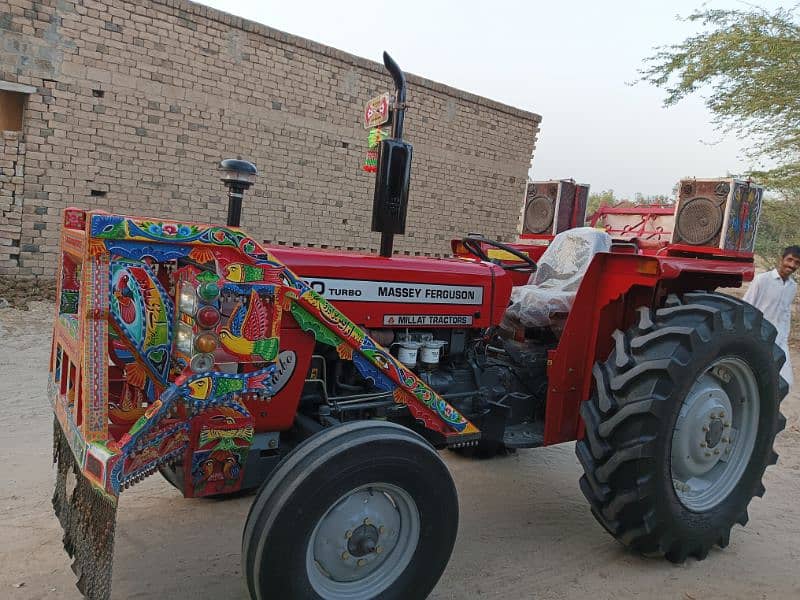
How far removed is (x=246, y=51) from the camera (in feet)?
28.8

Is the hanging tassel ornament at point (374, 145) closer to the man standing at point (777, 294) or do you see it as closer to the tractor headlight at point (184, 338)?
the tractor headlight at point (184, 338)

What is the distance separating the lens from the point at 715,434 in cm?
326

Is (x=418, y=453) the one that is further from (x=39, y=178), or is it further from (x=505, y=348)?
(x=39, y=178)

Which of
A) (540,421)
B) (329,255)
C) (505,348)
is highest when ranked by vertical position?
(329,255)

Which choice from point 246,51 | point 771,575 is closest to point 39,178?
point 246,51

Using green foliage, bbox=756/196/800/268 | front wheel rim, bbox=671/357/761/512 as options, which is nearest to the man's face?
front wheel rim, bbox=671/357/761/512

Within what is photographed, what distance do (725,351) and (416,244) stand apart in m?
8.15

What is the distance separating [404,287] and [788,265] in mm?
4153

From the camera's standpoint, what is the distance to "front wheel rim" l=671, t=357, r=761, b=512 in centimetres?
320

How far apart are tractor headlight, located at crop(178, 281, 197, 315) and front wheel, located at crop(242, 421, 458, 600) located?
63 cm

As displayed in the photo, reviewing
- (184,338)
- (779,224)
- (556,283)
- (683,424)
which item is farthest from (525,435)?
(779,224)

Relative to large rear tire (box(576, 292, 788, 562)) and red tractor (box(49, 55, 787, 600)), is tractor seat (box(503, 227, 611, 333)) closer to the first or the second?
red tractor (box(49, 55, 787, 600))

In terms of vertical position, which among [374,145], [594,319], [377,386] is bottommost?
[377,386]

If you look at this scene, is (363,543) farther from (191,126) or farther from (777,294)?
(191,126)
